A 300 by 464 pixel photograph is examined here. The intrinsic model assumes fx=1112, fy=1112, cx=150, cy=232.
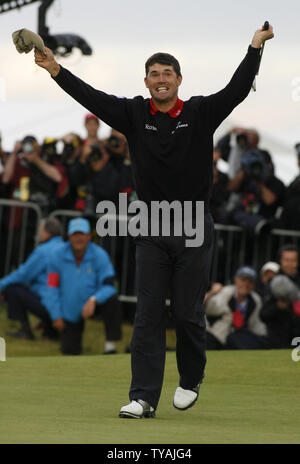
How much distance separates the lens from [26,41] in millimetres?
6477

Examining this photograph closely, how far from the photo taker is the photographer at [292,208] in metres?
13.4

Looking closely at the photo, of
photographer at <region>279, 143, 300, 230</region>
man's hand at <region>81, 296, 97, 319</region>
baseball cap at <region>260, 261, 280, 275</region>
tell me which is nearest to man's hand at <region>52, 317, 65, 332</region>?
man's hand at <region>81, 296, 97, 319</region>

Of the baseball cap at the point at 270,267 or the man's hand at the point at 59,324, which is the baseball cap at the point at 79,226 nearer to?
the man's hand at the point at 59,324

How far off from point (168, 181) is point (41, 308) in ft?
22.4

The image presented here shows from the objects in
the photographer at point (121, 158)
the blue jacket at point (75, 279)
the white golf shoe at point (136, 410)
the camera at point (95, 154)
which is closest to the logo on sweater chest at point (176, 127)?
the white golf shoe at point (136, 410)

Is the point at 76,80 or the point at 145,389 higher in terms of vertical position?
the point at 76,80

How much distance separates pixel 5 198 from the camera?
568 inches

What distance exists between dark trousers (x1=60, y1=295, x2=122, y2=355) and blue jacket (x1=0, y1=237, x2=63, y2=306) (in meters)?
0.70

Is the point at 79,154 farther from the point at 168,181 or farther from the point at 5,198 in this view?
the point at 168,181

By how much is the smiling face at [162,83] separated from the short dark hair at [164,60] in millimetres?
21

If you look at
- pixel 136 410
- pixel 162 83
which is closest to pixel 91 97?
pixel 162 83

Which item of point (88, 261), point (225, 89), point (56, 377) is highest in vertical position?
point (225, 89)
